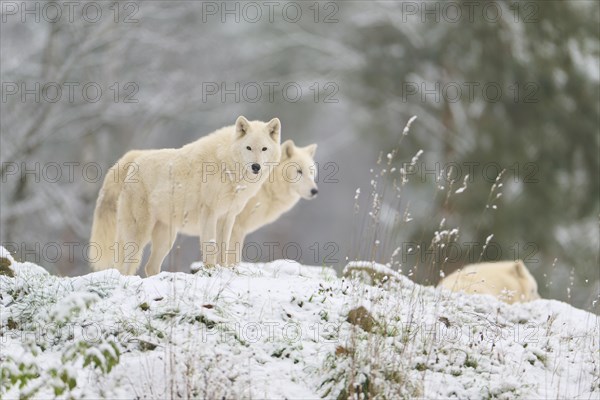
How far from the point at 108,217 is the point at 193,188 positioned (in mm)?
1161

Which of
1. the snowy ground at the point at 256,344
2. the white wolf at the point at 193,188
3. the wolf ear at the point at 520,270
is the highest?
the white wolf at the point at 193,188

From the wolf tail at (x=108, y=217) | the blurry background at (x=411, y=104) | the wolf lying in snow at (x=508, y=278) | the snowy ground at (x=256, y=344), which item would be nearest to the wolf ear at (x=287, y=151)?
the wolf tail at (x=108, y=217)

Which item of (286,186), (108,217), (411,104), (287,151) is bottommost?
(108,217)

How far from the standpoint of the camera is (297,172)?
8.94m

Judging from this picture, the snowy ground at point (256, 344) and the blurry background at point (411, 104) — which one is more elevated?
the blurry background at point (411, 104)

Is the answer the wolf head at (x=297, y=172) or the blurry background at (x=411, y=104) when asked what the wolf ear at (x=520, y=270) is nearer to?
the wolf head at (x=297, y=172)

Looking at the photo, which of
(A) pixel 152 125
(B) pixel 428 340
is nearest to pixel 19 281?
(B) pixel 428 340

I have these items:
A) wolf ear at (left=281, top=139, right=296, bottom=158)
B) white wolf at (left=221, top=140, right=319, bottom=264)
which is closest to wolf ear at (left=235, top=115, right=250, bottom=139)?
white wolf at (left=221, top=140, right=319, bottom=264)

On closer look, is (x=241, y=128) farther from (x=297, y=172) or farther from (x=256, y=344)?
(x=256, y=344)

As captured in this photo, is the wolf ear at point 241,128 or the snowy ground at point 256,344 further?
the wolf ear at point 241,128

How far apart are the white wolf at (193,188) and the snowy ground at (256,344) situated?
102cm

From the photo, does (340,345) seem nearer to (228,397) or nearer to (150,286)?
(228,397)

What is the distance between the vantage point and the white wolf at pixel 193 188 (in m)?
7.25

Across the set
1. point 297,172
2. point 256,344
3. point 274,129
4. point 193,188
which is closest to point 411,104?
point 297,172
